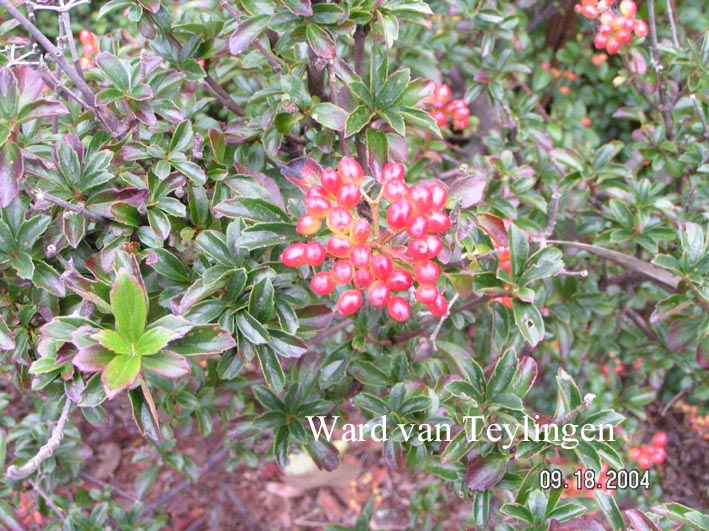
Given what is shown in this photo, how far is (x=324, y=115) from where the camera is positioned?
1283 millimetres

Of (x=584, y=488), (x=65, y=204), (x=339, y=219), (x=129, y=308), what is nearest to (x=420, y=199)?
(x=339, y=219)

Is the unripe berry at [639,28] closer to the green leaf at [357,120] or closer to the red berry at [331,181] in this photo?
the green leaf at [357,120]

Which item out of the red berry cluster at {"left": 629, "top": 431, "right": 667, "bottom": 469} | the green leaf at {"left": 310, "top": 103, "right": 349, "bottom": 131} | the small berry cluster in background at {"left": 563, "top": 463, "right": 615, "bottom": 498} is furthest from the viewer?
the red berry cluster at {"left": 629, "top": 431, "right": 667, "bottom": 469}

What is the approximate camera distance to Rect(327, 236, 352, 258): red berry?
105cm

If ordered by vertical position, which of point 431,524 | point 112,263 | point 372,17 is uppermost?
point 372,17

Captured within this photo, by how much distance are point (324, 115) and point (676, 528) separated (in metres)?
1.10

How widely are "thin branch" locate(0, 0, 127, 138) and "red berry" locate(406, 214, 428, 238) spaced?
72 cm

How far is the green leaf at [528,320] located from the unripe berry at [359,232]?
437mm

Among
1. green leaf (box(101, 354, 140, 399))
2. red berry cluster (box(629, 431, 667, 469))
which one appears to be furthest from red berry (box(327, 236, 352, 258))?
red berry cluster (box(629, 431, 667, 469))

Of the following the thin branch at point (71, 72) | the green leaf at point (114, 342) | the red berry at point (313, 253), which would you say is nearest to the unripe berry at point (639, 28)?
the red berry at point (313, 253)

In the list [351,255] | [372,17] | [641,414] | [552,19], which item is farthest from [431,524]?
[552,19]

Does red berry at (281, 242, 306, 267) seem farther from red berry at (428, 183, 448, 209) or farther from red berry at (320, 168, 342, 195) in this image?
red berry at (428, 183, 448, 209)

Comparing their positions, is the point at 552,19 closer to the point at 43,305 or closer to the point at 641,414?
the point at 641,414

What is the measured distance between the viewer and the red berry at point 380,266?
106 cm
